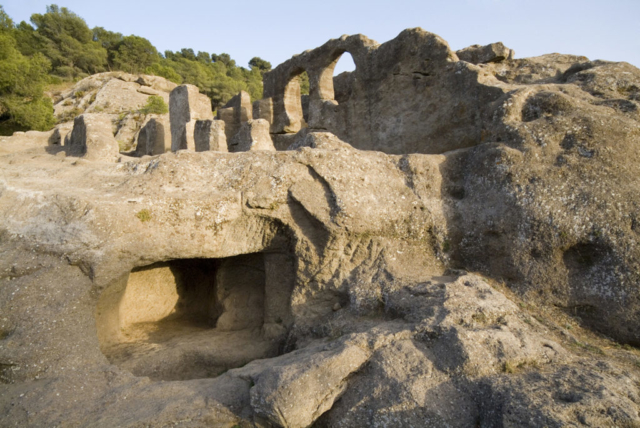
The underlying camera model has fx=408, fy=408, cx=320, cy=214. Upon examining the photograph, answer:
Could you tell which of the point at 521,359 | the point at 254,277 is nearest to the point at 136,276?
the point at 254,277

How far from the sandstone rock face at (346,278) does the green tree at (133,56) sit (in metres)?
46.0

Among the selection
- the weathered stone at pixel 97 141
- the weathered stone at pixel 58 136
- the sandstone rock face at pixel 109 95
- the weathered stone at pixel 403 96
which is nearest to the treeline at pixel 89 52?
the sandstone rock face at pixel 109 95

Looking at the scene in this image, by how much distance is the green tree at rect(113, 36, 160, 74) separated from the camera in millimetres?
45062

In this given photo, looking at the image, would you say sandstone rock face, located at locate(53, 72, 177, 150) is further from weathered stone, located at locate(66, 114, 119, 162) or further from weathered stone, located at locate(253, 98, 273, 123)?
weathered stone, located at locate(66, 114, 119, 162)

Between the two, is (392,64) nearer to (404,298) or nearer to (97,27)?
(404,298)

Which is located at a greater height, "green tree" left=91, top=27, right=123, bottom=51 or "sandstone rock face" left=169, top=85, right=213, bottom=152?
"green tree" left=91, top=27, right=123, bottom=51

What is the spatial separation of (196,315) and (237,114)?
9.47 metres

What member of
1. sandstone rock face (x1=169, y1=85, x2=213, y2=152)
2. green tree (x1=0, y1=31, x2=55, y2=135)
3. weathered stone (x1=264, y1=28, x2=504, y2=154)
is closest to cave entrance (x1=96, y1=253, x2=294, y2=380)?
weathered stone (x1=264, y1=28, x2=504, y2=154)

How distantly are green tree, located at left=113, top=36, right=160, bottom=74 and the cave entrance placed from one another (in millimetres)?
45910

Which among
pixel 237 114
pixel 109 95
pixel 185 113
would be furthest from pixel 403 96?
pixel 109 95

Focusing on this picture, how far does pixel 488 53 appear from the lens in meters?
9.54

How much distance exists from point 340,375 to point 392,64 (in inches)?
289

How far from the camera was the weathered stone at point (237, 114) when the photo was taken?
1437cm

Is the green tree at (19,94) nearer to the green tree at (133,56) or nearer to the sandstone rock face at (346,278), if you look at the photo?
the sandstone rock face at (346,278)
